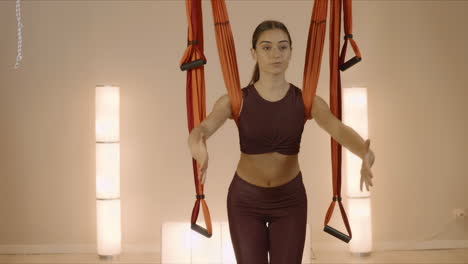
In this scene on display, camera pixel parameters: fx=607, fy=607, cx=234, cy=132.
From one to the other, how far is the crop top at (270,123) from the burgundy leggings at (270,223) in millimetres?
156

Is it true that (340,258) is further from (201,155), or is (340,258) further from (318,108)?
(201,155)

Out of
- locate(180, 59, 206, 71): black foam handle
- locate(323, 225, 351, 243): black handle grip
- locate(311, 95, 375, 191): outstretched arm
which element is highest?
locate(180, 59, 206, 71): black foam handle

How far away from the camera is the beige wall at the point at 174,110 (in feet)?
16.2

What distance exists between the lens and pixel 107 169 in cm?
463

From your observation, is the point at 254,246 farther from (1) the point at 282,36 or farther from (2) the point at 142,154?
(2) the point at 142,154

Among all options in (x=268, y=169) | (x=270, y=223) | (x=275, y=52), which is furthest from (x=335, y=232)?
(x=275, y=52)

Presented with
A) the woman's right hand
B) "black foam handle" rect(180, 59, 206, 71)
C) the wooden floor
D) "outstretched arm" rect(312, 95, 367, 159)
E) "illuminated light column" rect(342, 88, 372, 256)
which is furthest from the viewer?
the wooden floor

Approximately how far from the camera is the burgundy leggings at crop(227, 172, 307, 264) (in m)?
2.32

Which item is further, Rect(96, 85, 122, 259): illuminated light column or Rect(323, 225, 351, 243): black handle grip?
Rect(96, 85, 122, 259): illuminated light column

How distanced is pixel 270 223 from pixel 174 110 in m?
2.71

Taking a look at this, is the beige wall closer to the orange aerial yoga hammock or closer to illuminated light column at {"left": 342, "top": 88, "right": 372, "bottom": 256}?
illuminated light column at {"left": 342, "top": 88, "right": 372, "bottom": 256}

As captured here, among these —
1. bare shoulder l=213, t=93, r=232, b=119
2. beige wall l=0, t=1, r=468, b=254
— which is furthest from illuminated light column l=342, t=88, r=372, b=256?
bare shoulder l=213, t=93, r=232, b=119

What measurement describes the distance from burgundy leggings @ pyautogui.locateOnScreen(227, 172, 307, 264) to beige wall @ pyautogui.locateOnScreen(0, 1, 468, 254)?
2.56m

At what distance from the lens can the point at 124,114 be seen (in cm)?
500
